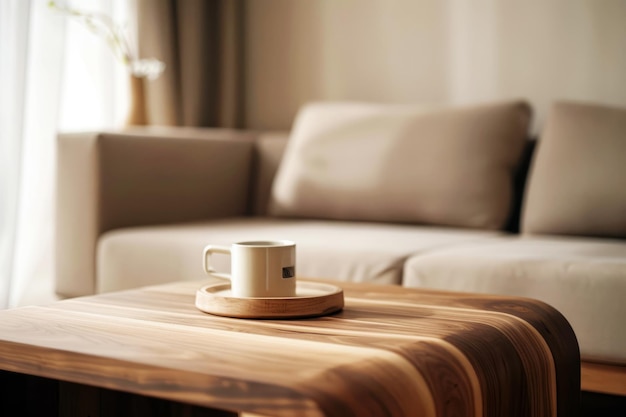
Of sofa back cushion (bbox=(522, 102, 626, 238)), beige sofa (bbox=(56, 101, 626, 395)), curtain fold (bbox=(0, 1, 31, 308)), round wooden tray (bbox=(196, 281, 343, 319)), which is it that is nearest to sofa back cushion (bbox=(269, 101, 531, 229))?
beige sofa (bbox=(56, 101, 626, 395))

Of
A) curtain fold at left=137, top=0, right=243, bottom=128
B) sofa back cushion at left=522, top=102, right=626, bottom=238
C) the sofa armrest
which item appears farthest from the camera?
curtain fold at left=137, top=0, right=243, bottom=128

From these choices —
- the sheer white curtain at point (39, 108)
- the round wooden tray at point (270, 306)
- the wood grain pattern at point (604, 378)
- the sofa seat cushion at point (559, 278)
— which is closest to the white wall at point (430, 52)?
the sheer white curtain at point (39, 108)

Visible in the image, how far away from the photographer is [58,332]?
1.04 meters

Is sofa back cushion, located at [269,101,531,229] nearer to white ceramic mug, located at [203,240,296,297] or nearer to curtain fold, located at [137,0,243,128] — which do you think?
curtain fold, located at [137,0,243,128]

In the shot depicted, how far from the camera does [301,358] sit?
2.91 feet

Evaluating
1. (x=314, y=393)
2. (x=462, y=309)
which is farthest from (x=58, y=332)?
(x=462, y=309)

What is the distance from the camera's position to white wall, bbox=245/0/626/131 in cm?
260

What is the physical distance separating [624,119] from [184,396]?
1671mm

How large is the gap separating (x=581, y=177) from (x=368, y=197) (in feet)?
2.00

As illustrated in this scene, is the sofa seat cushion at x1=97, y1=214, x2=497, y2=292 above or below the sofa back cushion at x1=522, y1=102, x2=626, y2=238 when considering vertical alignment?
below

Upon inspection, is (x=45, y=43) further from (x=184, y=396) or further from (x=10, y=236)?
(x=184, y=396)

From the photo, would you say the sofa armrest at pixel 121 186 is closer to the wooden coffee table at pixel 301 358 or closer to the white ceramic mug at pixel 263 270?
the wooden coffee table at pixel 301 358

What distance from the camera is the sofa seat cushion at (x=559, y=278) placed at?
154 cm

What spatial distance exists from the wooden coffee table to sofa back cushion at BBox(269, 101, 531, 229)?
1004 millimetres
